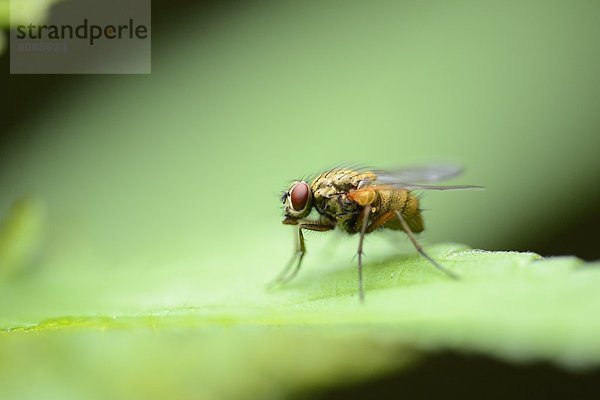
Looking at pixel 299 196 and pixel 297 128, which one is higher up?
pixel 297 128

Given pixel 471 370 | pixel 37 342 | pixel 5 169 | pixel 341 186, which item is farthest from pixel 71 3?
pixel 471 370

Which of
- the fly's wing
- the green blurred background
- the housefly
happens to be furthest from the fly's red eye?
the fly's wing

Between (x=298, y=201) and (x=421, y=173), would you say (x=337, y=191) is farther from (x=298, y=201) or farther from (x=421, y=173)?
(x=421, y=173)

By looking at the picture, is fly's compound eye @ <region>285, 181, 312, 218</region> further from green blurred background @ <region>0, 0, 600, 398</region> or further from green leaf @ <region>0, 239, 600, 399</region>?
green leaf @ <region>0, 239, 600, 399</region>

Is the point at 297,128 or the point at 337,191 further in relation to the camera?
the point at 297,128

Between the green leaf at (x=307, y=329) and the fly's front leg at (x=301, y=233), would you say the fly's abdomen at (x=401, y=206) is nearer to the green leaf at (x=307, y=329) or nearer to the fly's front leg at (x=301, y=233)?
the fly's front leg at (x=301, y=233)

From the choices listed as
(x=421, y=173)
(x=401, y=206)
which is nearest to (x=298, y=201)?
(x=401, y=206)
